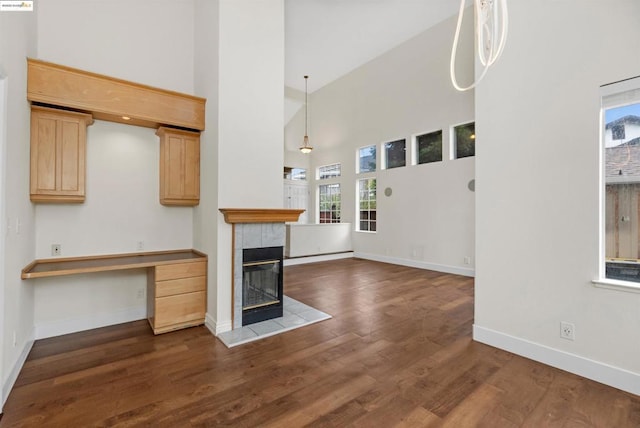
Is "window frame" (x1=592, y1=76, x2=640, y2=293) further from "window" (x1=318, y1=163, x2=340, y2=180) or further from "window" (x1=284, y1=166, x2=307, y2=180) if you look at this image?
"window" (x1=284, y1=166, x2=307, y2=180)

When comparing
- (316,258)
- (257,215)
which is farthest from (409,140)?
(257,215)

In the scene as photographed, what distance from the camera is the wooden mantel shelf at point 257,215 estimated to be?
286 cm

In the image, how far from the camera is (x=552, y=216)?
233 cm

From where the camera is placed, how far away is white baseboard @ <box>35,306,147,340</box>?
2770 millimetres

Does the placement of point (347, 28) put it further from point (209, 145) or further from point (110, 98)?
point (110, 98)

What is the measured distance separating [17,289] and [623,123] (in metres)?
4.88

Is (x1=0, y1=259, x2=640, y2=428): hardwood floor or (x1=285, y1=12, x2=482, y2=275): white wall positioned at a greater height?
(x1=285, y1=12, x2=482, y2=275): white wall

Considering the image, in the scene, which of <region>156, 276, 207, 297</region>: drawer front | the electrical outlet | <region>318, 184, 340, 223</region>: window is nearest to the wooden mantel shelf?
<region>156, 276, 207, 297</region>: drawer front

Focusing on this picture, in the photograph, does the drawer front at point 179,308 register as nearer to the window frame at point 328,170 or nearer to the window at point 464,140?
the window at point 464,140

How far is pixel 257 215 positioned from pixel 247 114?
3.72ft

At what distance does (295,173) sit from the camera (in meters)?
9.45

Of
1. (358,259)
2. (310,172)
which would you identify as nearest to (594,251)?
(358,259)

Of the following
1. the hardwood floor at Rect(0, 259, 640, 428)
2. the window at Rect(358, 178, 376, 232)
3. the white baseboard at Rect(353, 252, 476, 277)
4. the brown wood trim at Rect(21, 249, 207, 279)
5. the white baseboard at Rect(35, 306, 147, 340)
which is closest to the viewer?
the hardwood floor at Rect(0, 259, 640, 428)

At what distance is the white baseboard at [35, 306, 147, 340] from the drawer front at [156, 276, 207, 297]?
70cm
